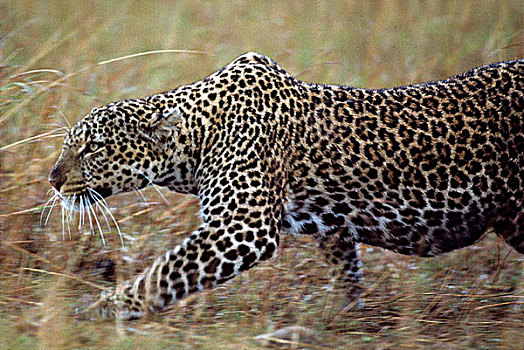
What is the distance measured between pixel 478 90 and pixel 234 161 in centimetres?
183

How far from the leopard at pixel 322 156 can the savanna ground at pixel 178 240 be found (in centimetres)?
48

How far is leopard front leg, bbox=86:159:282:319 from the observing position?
16.5 feet

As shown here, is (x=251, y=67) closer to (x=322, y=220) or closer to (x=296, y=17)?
(x=322, y=220)

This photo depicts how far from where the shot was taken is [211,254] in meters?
5.05

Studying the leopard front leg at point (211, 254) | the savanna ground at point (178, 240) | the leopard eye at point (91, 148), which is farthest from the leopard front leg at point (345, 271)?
the leopard eye at point (91, 148)

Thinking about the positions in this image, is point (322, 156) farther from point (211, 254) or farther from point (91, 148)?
point (91, 148)

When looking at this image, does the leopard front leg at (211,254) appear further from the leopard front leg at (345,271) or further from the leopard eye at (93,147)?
the leopard front leg at (345,271)

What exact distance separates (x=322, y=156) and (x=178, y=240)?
1.85 m

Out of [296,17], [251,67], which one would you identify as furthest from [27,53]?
[251,67]

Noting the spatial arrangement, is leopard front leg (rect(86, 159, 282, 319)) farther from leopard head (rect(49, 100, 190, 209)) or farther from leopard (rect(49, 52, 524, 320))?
leopard head (rect(49, 100, 190, 209))

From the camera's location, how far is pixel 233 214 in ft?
16.8

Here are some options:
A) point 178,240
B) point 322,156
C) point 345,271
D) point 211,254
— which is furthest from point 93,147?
point 345,271

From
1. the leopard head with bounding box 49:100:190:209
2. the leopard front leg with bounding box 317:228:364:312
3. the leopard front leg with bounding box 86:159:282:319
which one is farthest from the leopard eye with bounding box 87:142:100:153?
the leopard front leg with bounding box 317:228:364:312

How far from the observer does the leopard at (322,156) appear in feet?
17.7
